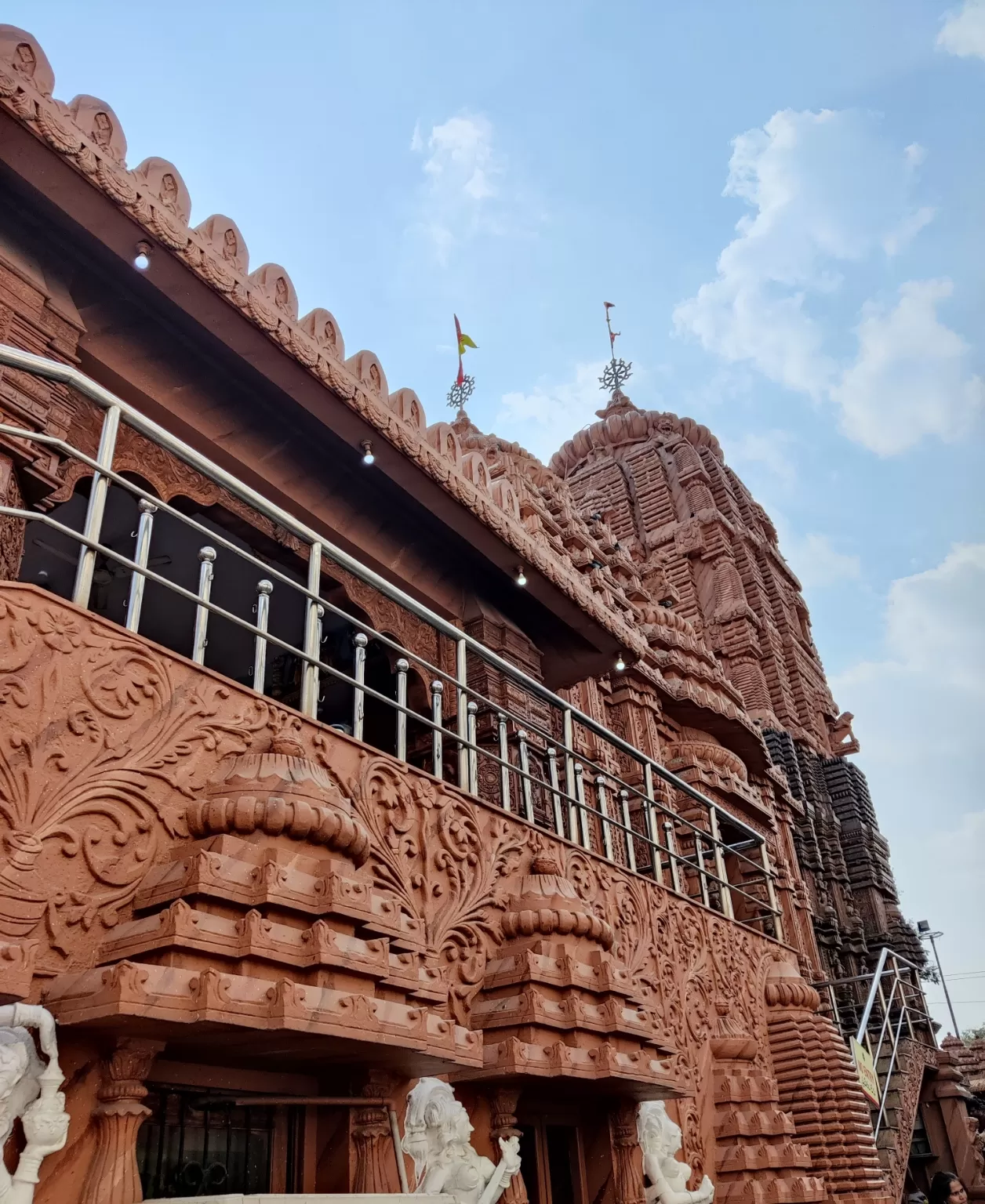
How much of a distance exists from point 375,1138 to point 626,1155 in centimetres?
166

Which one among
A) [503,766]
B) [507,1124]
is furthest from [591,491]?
[507,1124]

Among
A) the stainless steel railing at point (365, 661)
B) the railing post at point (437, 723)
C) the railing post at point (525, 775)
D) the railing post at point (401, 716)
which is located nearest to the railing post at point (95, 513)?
the stainless steel railing at point (365, 661)

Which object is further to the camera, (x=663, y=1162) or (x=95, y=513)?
(x=663, y=1162)

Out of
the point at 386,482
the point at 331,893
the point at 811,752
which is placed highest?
the point at 811,752

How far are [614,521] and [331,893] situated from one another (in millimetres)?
19296

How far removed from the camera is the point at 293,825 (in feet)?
10.1

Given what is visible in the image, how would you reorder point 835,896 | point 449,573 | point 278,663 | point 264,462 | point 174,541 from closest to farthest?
point 264,462 → point 449,573 → point 174,541 → point 278,663 → point 835,896

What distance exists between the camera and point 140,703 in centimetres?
314

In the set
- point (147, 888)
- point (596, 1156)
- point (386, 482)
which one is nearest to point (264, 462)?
point (386, 482)

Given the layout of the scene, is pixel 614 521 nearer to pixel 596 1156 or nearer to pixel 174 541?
pixel 174 541

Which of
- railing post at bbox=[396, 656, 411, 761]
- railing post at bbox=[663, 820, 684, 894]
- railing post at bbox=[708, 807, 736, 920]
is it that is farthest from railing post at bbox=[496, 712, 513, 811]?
railing post at bbox=[708, 807, 736, 920]

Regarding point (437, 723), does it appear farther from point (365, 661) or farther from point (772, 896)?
point (772, 896)

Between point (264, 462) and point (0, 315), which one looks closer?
point (0, 315)

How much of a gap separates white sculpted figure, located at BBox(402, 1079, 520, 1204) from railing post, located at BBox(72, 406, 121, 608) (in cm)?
193
